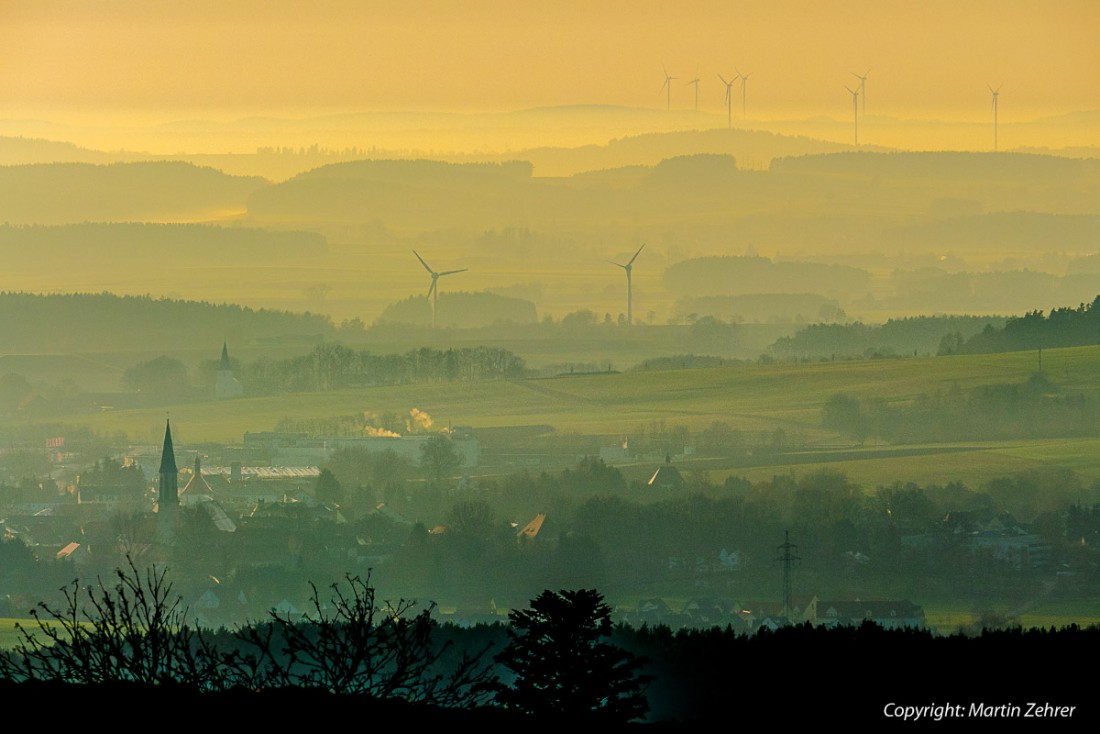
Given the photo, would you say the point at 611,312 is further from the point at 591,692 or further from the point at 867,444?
the point at 591,692

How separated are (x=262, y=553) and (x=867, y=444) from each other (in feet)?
126

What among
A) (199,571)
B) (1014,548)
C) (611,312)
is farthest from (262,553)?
(611,312)

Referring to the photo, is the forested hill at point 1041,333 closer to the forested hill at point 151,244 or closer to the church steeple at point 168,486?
the church steeple at point 168,486

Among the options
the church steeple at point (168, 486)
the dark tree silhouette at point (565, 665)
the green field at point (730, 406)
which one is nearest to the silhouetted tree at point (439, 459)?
the green field at point (730, 406)

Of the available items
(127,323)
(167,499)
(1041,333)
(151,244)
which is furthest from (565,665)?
(151,244)

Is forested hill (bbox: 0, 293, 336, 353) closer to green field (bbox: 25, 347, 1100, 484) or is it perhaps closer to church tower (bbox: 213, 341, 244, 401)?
church tower (bbox: 213, 341, 244, 401)

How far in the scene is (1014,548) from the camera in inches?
3378

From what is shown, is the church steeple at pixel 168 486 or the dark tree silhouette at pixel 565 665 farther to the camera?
the church steeple at pixel 168 486

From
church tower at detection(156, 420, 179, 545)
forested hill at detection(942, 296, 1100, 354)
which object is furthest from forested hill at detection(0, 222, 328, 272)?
church tower at detection(156, 420, 179, 545)

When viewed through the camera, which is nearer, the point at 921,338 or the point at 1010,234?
the point at 921,338

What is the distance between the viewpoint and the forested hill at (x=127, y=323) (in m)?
170

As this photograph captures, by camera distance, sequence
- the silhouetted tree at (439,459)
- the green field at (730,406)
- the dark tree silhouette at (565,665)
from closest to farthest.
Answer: the dark tree silhouette at (565,665) → the green field at (730,406) → the silhouetted tree at (439,459)

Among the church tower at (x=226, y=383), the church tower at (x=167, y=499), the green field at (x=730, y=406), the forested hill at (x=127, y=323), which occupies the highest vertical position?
the forested hill at (x=127, y=323)

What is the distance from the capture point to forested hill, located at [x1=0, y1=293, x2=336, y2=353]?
170 m
